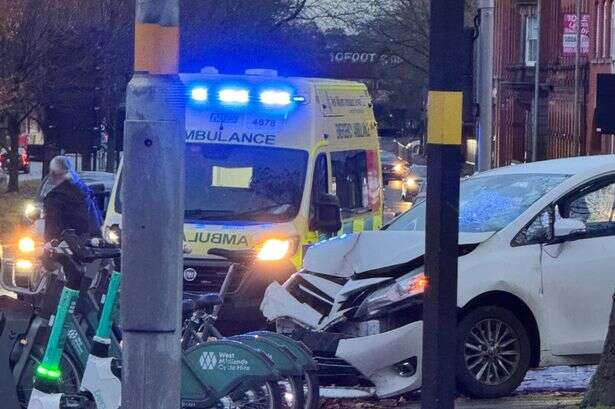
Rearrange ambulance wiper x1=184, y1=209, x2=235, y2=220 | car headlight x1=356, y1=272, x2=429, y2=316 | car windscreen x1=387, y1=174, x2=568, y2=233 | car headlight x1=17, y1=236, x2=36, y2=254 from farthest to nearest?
car headlight x1=17, y1=236, x2=36, y2=254 < ambulance wiper x1=184, y1=209, x2=235, y2=220 < car windscreen x1=387, y1=174, x2=568, y2=233 < car headlight x1=356, y1=272, x2=429, y2=316

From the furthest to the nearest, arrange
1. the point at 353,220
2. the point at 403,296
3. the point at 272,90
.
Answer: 1. the point at 353,220
2. the point at 272,90
3. the point at 403,296

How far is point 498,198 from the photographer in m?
9.30

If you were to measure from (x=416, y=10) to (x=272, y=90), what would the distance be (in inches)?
1533

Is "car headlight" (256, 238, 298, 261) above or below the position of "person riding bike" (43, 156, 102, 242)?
below

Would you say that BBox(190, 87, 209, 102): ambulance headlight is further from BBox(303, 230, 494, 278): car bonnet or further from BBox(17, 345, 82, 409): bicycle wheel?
BBox(17, 345, 82, 409): bicycle wheel

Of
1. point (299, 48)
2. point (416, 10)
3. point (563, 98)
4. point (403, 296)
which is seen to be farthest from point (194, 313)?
point (416, 10)

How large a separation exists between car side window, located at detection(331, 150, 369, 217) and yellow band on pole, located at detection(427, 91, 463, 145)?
665 cm

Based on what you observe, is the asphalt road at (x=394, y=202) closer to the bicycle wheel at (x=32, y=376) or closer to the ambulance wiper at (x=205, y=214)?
the ambulance wiper at (x=205, y=214)

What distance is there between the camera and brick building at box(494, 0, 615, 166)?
40.9 m

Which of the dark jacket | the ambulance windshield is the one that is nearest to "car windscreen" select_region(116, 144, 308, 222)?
the ambulance windshield

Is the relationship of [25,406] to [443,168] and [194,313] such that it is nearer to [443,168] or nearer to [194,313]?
[194,313]

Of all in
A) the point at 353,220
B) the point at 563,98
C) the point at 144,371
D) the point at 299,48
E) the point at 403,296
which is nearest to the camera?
the point at 144,371

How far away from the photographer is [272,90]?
11875 millimetres

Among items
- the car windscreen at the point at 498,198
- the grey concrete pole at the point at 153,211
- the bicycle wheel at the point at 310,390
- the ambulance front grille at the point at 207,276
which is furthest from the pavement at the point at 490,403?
the grey concrete pole at the point at 153,211
